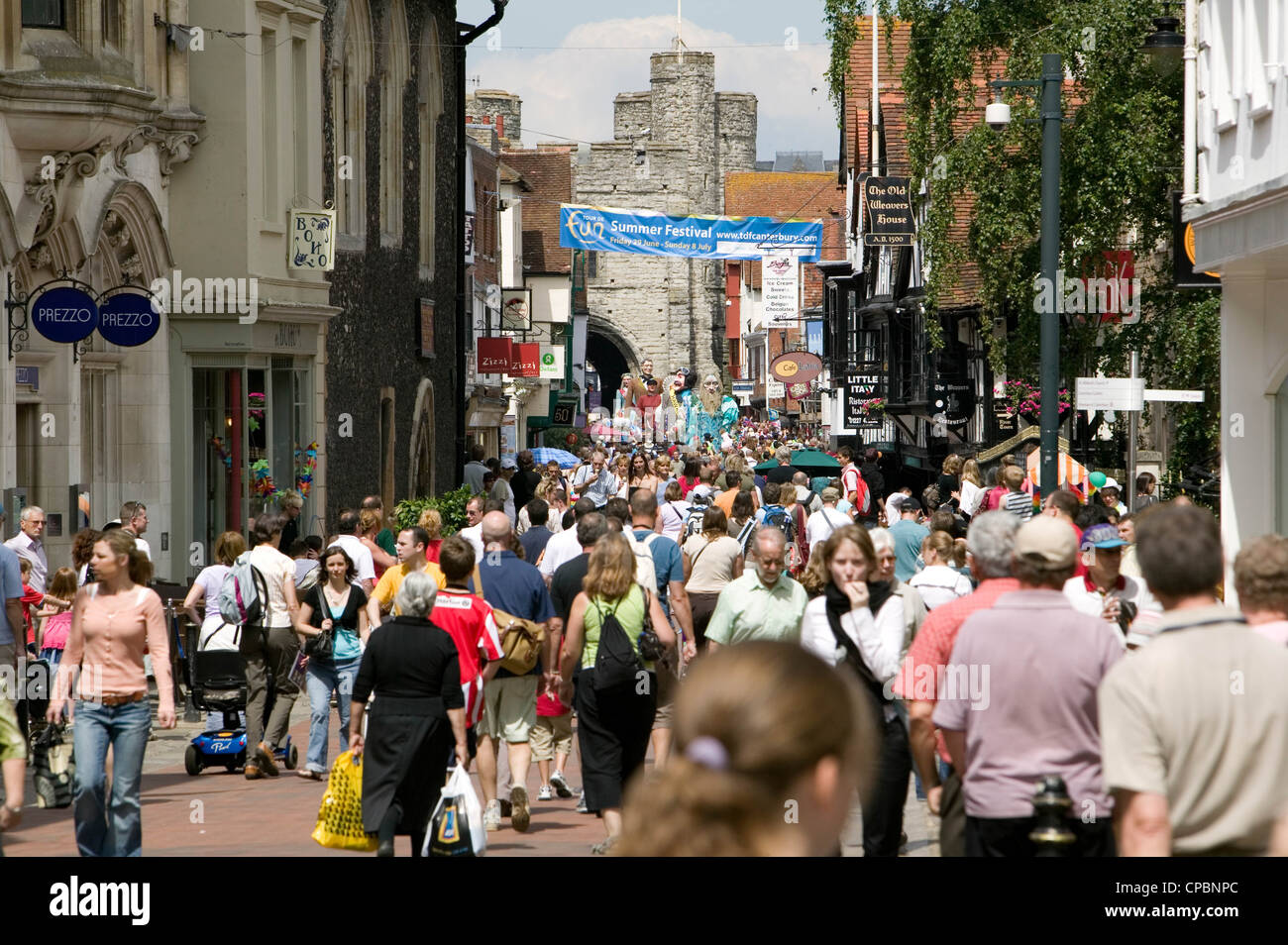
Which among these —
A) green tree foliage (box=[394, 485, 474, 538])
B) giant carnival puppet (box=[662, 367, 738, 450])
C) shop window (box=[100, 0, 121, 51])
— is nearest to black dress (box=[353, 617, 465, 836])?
shop window (box=[100, 0, 121, 51])

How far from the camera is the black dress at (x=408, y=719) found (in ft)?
26.7

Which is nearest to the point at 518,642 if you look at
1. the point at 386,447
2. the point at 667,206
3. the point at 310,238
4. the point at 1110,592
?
the point at 1110,592

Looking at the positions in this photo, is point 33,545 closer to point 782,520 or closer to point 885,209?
point 782,520

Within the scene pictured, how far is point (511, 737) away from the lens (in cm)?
1020

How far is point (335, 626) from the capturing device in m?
11.8

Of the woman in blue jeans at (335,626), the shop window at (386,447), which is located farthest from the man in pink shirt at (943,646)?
the shop window at (386,447)

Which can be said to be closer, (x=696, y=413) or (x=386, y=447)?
(x=386, y=447)

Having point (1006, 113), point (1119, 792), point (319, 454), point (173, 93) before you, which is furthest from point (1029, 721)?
point (319, 454)

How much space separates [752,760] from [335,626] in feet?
30.9

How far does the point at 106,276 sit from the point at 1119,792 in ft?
50.3

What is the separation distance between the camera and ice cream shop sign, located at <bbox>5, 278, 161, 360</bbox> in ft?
50.1

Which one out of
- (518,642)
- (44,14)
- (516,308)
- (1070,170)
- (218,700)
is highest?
(44,14)

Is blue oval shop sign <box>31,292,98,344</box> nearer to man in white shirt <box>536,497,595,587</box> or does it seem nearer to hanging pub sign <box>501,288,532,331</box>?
man in white shirt <box>536,497,595,587</box>
